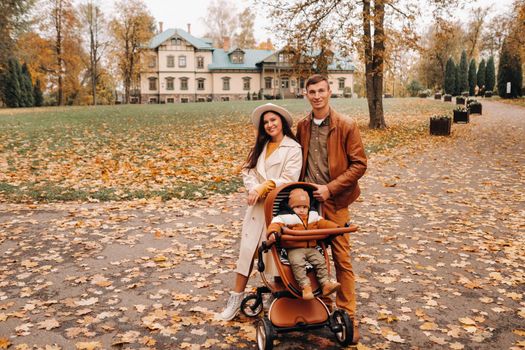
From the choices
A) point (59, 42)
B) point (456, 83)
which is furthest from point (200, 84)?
point (456, 83)

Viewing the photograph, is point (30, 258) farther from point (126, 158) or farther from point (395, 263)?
point (126, 158)

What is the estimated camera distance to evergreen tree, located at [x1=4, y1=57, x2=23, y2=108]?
4469 centimetres

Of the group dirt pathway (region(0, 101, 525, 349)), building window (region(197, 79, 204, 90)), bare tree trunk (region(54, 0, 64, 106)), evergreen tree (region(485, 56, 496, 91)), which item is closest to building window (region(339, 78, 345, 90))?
building window (region(197, 79, 204, 90))

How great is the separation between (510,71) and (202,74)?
1615 inches

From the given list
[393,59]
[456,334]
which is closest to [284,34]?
[393,59]

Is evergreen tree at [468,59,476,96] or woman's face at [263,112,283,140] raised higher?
evergreen tree at [468,59,476,96]

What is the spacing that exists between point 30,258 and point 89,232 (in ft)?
3.79

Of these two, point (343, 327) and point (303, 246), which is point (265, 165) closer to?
point (303, 246)

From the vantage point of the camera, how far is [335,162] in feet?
13.0

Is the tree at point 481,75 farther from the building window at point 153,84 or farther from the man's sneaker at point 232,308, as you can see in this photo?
the man's sneaker at point 232,308

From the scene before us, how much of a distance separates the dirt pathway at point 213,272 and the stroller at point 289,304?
1.04ft

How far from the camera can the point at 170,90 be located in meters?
66.8

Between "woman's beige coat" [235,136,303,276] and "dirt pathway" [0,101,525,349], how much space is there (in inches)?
29.6

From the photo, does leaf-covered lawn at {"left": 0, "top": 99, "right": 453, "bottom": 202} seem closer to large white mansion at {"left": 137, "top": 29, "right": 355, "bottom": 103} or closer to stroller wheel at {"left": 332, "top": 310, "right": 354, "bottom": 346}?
stroller wheel at {"left": 332, "top": 310, "right": 354, "bottom": 346}
